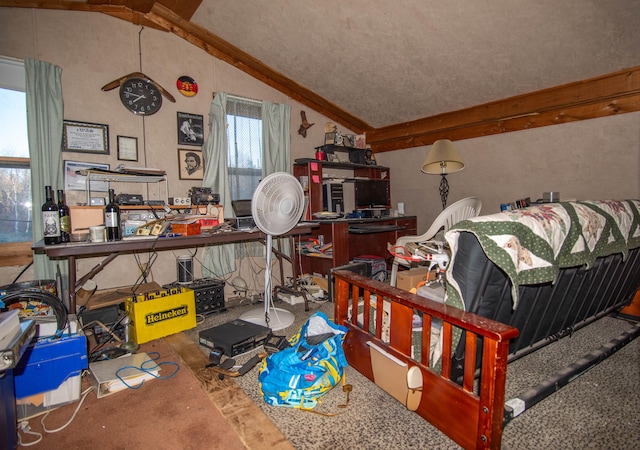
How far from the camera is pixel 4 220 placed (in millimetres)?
2500

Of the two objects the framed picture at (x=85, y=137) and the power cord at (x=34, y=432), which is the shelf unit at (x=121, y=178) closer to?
the framed picture at (x=85, y=137)

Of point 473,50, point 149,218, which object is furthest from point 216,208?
point 473,50

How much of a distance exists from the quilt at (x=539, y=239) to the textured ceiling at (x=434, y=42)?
1766mm

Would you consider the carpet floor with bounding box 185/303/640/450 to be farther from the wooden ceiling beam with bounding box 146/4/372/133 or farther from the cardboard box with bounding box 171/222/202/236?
the wooden ceiling beam with bounding box 146/4/372/133

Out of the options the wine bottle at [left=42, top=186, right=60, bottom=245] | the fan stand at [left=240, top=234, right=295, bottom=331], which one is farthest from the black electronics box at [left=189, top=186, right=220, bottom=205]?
the wine bottle at [left=42, top=186, right=60, bottom=245]

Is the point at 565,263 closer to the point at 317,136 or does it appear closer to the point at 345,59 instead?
the point at 345,59

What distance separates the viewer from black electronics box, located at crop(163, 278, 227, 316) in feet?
8.81

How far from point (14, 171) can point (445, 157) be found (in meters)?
3.97

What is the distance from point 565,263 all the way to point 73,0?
3.83 metres

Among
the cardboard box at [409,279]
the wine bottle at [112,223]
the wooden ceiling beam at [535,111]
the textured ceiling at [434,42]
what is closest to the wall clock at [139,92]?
the textured ceiling at [434,42]

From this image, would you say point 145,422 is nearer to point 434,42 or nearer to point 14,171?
point 14,171

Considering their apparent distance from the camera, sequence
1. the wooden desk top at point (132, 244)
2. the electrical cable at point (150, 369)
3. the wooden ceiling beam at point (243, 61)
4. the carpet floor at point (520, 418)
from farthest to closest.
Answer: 1. the wooden ceiling beam at point (243, 61)
2. the wooden desk top at point (132, 244)
3. the electrical cable at point (150, 369)
4. the carpet floor at point (520, 418)

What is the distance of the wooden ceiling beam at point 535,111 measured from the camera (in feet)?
8.64

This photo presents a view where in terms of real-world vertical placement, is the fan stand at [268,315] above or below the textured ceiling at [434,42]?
below
